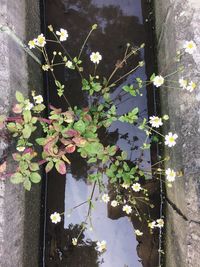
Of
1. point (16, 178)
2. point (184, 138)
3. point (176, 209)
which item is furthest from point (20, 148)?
point (176, 209)

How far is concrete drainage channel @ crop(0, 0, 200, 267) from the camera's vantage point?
6.91ft

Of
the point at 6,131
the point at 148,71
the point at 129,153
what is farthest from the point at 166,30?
the point at 6,131

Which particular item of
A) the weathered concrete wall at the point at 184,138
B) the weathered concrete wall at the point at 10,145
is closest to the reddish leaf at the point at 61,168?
the weathered concrete wall at the point at 10,145

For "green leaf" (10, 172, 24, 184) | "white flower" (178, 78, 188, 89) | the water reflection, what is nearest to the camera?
"green leaf" (10, 172, 24, 184)

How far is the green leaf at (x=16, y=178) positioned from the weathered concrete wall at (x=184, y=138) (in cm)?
94

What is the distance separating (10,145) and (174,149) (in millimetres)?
1035

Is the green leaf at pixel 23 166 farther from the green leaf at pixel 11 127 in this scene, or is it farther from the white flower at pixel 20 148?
the green leaf at pixel 11 127

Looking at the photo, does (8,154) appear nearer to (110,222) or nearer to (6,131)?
(6,131)

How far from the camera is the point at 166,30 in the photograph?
2.50 meters

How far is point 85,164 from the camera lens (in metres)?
2.81

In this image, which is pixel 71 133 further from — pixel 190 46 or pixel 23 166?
pixel 190 46

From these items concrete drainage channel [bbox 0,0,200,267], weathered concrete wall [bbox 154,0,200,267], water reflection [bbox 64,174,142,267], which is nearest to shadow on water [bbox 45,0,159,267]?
water reflection [bbox 64,174,142,267]

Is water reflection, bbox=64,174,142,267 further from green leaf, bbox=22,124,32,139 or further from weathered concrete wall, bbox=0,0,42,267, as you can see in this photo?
green leaf, bbox=22,124,32,139

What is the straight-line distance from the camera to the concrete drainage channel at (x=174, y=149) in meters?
2.11
